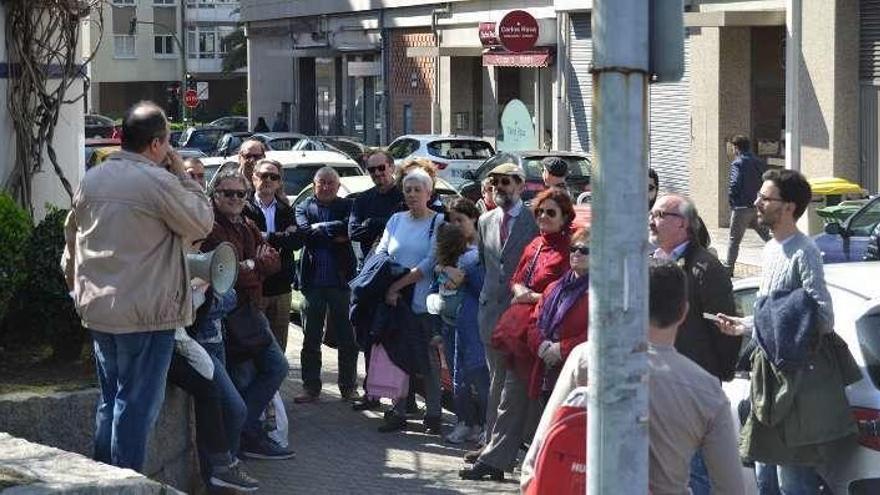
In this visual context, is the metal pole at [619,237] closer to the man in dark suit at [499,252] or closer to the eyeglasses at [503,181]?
the man in dark suit at [499,252]

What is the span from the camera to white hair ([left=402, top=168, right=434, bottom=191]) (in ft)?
36.4

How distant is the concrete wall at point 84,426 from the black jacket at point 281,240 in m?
2.63

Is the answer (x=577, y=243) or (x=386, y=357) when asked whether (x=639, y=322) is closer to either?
(x=577, y=243)

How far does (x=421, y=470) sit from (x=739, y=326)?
3111mm

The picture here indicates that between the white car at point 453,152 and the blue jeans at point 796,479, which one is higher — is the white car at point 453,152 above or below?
above

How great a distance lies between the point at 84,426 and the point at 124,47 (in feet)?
306

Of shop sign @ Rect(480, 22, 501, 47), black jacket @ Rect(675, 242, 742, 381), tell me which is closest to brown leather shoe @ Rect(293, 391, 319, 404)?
black jacket @ Rect(675, 242, 742, 381)

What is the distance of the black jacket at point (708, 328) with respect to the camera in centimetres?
790

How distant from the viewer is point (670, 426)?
5250mm

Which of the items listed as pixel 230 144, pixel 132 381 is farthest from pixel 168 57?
pixel 132 381

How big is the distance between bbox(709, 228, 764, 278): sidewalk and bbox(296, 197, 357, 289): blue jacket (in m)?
10.2

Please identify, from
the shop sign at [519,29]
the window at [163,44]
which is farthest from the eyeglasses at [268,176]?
the window at [163,44]

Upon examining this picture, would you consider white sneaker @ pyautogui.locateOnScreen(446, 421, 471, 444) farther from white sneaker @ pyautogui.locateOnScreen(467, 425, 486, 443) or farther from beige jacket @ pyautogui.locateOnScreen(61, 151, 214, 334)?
beige jacket @ pyautogui.locateOnScreen(61, 151, 214, 334)

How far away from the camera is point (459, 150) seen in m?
33.1
